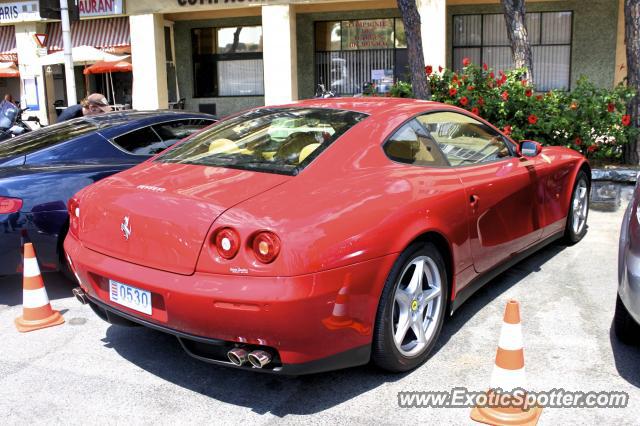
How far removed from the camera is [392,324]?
10.5ft

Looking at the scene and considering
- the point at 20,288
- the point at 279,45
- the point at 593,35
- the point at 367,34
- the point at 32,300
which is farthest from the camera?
the point at 367,34

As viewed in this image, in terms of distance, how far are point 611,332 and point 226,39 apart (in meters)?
15.4

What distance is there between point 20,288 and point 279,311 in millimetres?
3433

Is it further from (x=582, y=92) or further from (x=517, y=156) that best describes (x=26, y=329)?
(x=582, y=92)

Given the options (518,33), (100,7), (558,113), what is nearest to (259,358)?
(558,113)

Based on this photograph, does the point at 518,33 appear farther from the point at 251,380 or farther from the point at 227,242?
the point at 227,242

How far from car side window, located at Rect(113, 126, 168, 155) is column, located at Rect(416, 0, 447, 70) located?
9.73m

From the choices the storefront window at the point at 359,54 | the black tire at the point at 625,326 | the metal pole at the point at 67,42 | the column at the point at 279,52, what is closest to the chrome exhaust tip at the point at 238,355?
the black tire at the point at 625,326

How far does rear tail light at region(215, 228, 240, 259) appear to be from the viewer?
9.39ft

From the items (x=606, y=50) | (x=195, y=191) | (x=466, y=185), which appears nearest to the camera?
(x=195, y=191)

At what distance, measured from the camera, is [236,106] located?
1788 cm

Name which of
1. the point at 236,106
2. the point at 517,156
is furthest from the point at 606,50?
the point at 517,156

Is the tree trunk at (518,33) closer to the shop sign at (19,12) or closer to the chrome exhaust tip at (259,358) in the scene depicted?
the chrome exhaust tip at (259,358)

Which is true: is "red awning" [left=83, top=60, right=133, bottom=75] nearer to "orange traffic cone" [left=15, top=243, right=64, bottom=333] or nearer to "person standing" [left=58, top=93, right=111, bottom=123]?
"person standing" [left=58, top=93, right=111, bottom=123]
